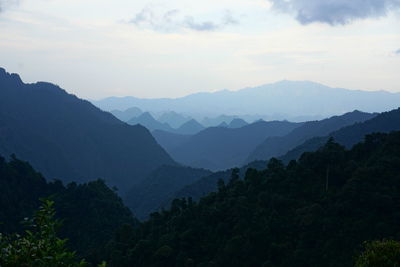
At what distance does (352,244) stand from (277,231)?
6.43m

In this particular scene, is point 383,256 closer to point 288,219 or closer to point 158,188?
point 288,219

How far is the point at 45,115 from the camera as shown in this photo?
618 feet

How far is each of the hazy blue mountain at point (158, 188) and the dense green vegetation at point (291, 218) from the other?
7409 cm

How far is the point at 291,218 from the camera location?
39625 mm

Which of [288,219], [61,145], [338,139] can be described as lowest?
[288,219]

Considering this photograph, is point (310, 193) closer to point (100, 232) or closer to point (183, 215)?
point (183, 215)

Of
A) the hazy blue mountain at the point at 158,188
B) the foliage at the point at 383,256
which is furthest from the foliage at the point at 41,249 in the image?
the hazy blue mountain at the point at 158,188

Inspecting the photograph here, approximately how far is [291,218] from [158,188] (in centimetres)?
10254

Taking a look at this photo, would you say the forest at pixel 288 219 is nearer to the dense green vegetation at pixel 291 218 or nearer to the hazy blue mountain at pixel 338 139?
the dense green vegetation at pixel 291 218

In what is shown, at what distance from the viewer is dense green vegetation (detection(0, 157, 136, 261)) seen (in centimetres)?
6153

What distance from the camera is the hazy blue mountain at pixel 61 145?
159 meters

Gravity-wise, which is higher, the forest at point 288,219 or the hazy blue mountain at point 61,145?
the hazy blue mountain at point 61,145

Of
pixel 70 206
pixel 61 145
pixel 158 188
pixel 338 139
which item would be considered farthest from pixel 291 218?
pixel 61 145

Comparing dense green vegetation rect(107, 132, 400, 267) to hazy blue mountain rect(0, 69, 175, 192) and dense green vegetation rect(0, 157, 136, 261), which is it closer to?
dense green vegetation rect(0, 157, 136, 261)
